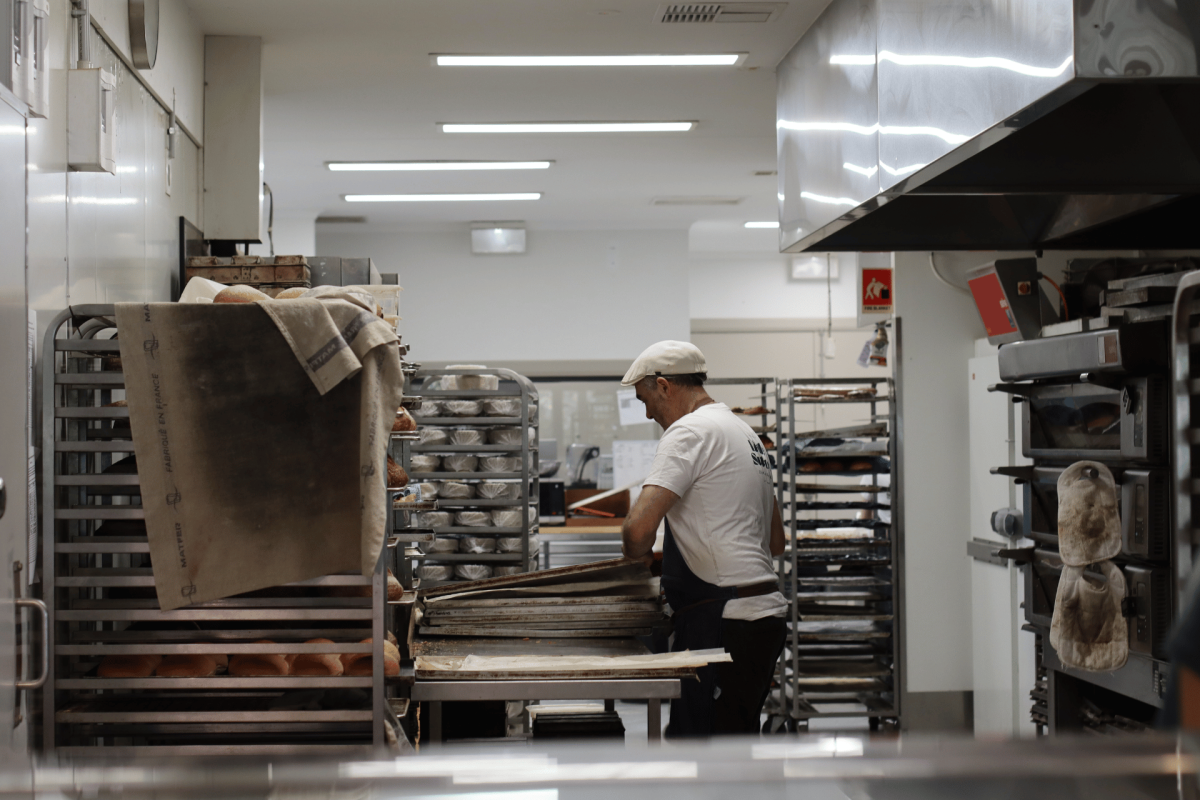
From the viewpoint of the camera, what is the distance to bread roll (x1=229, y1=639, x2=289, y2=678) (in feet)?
7.09

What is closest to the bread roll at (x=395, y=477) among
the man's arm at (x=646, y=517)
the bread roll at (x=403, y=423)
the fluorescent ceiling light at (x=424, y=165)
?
the bread roll at (x=403, y=423)

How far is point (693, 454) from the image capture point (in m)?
2.97

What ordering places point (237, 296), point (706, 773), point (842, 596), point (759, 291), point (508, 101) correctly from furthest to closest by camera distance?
point (759, 291), point (842, 596), point (508, 101), point (237, 296), point (706, 773)

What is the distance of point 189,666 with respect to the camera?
216 cm

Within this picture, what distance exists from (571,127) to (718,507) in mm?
2996

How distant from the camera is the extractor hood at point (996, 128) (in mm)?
1696

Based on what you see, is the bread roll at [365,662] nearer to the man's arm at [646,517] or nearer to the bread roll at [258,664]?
the bread roll at [258,664]

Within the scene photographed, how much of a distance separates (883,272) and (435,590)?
3.28 m

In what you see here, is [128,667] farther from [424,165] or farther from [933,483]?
[424,165]

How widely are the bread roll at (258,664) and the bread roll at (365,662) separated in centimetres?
13

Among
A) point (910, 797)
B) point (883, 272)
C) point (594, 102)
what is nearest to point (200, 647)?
point (910, 797)

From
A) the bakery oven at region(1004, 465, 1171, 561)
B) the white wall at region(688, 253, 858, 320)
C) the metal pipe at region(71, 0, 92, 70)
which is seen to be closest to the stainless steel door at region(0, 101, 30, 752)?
the metal pipe at region(71, 0, 92, 70)

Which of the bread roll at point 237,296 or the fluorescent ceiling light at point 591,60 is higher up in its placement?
the fluorescent ceiling light at point 591,60

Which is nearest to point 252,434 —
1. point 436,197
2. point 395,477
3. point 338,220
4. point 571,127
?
point 395,477
